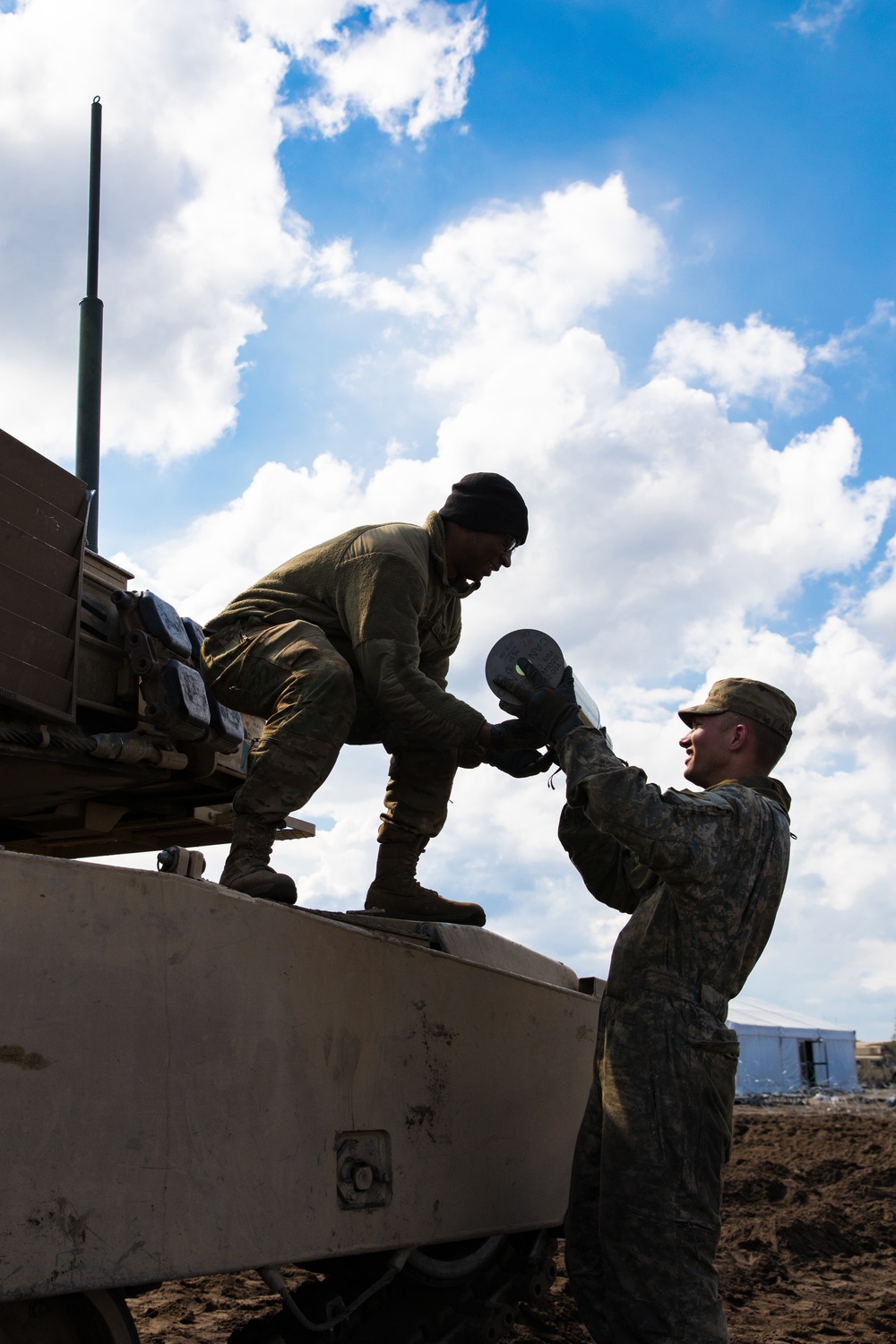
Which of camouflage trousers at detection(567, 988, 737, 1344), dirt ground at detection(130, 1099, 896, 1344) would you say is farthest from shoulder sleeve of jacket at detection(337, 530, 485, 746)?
dirt ground at detection(130, 1099, 896, 1344)

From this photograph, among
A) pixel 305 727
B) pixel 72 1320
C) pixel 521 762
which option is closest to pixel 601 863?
pixel 521 762

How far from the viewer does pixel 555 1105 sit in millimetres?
3541

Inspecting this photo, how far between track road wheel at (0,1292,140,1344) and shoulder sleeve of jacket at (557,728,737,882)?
1.41 meters

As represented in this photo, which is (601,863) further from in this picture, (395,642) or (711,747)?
(395,642)

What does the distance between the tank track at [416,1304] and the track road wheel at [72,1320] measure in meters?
0.61

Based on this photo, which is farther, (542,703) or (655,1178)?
(542,703)

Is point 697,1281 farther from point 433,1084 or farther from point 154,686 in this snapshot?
point 154,686

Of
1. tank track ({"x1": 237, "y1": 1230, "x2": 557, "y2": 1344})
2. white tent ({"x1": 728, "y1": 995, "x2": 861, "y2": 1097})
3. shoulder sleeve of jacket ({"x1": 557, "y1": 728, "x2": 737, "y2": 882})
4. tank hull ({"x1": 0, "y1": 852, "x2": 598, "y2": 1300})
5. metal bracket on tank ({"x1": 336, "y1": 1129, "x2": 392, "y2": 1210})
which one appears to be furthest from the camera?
white tent ({"x1": 728, "y1": 995, "x2": 861, "y2": 1097})

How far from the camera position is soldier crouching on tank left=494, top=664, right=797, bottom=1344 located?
2.73 m

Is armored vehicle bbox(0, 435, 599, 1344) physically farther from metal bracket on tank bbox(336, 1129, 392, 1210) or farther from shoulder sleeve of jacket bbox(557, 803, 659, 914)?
shoulder sleeve of jacket bbox(557, 803, 659, 914)

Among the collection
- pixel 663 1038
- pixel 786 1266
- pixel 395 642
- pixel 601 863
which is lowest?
pixel 786 1266

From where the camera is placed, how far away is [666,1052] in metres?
2.86

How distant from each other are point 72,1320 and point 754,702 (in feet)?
7.11

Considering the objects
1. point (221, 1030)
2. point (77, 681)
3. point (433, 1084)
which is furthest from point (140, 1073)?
point (77, 681)
